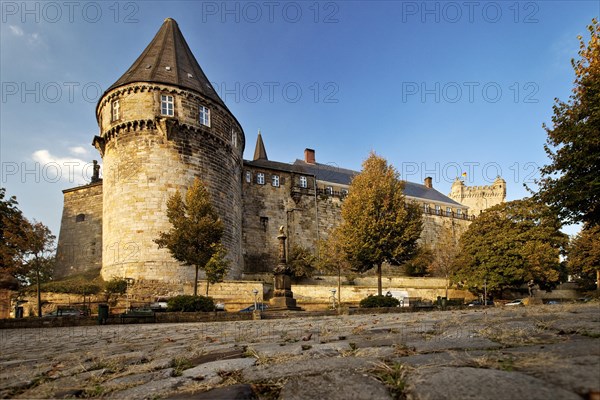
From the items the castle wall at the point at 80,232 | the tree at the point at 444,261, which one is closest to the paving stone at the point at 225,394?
Result: the castle wall at the point at 80,232

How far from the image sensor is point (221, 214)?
103ft

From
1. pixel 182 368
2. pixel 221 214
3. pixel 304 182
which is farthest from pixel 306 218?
pixel 182 368

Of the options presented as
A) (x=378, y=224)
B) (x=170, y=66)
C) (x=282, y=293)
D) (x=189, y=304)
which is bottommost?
Result: (x=282, y=293)

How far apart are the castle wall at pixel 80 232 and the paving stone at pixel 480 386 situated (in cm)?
4113

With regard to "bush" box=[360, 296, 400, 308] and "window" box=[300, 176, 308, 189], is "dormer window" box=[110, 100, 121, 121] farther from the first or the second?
"bush" box=[360, 296, 400, 308]

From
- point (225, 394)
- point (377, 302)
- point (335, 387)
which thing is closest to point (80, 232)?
point (377, 302)

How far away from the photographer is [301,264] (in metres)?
38.5

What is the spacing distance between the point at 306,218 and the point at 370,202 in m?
18.9

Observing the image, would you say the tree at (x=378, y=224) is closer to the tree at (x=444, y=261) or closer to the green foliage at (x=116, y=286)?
the tree at (x=444, y=261)

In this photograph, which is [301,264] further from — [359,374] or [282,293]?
[359,374]

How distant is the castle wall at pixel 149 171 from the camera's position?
2803cm

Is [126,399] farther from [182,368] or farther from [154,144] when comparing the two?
[154,144]

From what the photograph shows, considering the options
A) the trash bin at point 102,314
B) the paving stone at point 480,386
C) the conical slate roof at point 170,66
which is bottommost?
the trash bin at point 102,314

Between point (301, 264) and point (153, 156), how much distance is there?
55.5ft
